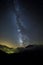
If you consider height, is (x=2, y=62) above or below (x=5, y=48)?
below

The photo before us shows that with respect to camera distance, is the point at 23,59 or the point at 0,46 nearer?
the point at 23,59

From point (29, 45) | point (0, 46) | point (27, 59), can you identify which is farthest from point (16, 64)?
point (0, 46)

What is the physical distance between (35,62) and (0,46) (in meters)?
9.90

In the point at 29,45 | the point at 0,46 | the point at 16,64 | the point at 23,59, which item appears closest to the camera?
the point at 16,64

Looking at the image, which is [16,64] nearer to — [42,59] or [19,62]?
[19,62]

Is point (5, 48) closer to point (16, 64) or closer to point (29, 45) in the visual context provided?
point (29, 45)

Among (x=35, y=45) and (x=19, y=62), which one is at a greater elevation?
(x=35, y=45)

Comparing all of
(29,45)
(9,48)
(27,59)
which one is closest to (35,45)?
(29,45)

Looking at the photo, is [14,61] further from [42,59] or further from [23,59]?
[42,59]

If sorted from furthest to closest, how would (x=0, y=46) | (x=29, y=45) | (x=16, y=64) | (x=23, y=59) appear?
(x=0, y=46) → (x=29, y=45) → (x=23, y=59) → (x=16, y=64)

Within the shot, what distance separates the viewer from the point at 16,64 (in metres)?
10.3

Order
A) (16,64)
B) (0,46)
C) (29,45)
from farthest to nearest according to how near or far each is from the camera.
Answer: (0,46), (29,45), (16,64)

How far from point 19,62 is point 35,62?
963 mm

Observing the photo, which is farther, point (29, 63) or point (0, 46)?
point (0, 46)
